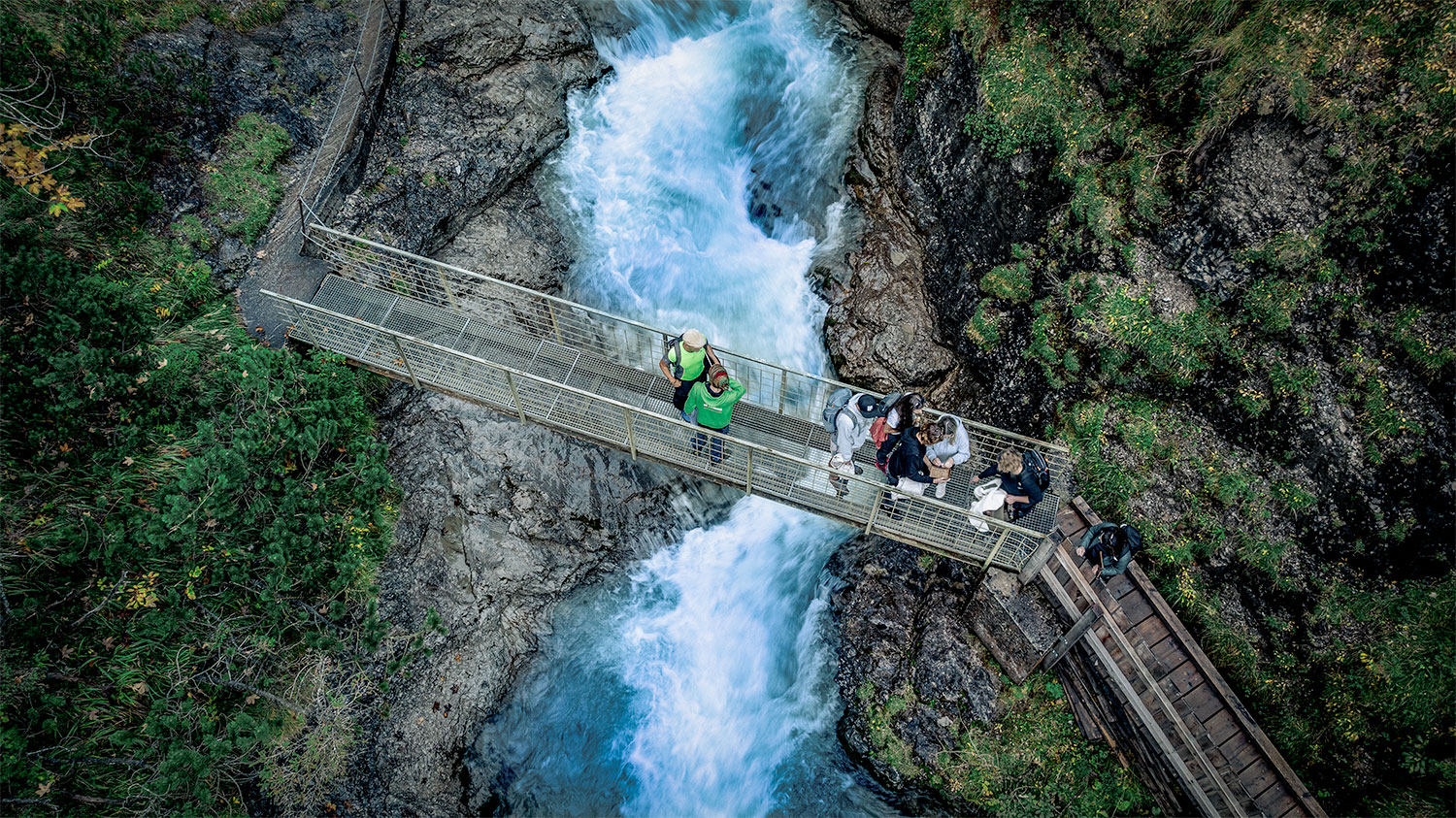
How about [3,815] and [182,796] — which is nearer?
[3,815]

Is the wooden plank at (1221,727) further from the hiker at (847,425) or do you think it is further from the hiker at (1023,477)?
the hiker at (847,425)

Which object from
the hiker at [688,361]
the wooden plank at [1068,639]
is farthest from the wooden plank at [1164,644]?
the hiker at [688,361]

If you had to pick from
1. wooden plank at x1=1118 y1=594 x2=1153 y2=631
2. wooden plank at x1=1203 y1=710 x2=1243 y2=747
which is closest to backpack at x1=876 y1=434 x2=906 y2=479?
wooden plank at x1=1118 y1=594 x2=1153 y2=631

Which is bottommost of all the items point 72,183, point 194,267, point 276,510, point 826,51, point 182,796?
point 182,796

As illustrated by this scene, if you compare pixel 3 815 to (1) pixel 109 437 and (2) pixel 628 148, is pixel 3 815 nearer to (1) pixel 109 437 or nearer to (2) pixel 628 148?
(1) pixel 109 437

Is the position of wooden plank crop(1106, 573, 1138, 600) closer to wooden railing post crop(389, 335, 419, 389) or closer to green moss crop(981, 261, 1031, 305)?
green moss crop(981, 261, 1031, 305)

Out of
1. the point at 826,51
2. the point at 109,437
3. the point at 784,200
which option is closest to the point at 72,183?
the point at 109,437
